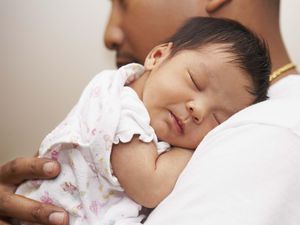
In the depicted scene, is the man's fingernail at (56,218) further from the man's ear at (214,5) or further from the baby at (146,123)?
the man's ear at (214,5)

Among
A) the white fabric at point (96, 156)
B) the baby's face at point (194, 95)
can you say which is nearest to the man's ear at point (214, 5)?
the baby's face at point (194, 95)

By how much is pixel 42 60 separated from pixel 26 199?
→ 1.21m

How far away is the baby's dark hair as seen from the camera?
0.84 meters

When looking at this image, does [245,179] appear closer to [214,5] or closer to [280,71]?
[280,71]

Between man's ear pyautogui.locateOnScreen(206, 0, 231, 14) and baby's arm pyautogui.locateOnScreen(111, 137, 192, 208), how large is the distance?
22.5 inches

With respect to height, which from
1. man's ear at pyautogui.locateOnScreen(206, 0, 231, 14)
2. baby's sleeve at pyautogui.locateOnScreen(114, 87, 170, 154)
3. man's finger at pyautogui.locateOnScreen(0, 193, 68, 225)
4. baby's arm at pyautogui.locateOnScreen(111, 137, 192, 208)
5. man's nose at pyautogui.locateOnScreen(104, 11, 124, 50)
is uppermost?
man's ear at pyautogui.locateOnScreen(206, 0, 231, 14)

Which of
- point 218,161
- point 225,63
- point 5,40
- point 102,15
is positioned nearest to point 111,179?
point 218,161

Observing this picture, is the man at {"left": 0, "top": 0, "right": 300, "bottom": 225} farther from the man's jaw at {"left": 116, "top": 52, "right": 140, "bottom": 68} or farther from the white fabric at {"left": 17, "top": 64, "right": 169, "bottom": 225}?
the man's jaw at {"left": 116, "top": 52, "right": 140, "bottom": 68}

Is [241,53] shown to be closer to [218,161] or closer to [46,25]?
[218,161]

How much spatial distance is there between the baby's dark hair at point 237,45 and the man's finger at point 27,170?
366mm

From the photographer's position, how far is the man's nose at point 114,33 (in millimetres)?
1329

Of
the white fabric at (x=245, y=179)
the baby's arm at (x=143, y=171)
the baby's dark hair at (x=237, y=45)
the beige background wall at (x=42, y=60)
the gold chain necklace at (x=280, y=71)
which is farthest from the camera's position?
the beige background wall at (x=42, y=60)

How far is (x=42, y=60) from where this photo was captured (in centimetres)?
192

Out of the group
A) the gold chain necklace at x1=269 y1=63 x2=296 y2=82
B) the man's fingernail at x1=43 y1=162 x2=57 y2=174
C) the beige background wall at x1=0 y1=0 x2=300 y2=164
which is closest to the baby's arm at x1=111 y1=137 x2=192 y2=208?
the man's fingernail at x1=43 y1=162 x2=57 y2=174
